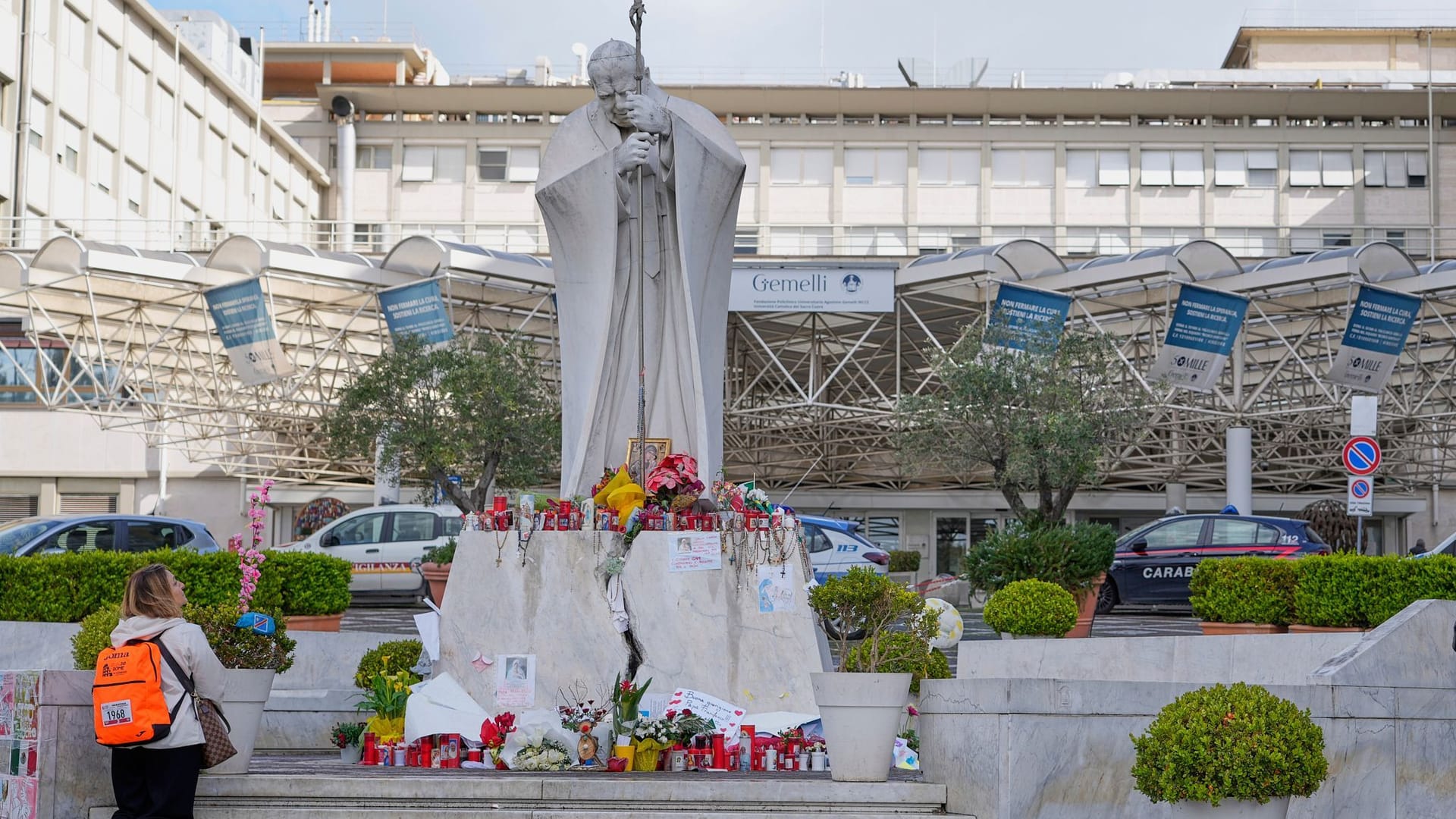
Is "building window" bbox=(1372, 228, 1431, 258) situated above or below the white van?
above

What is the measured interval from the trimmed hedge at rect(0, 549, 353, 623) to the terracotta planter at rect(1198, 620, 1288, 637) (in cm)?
780

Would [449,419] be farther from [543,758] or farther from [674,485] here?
[543,758]

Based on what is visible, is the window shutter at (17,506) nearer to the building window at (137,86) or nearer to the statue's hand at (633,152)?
the building window at (137,86)

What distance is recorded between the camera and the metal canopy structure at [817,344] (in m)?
27.8

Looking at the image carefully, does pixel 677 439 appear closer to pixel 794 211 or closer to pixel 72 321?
pixel 72 321

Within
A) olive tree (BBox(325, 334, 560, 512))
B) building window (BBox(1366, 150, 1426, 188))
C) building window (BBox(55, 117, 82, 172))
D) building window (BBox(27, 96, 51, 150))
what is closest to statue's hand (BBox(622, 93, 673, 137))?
olive tree (BBox(325, 334, 560, 512))

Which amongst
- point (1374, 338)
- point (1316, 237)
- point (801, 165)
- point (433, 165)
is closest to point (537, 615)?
point (1374, 338)

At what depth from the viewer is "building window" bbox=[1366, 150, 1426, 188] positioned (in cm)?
4872

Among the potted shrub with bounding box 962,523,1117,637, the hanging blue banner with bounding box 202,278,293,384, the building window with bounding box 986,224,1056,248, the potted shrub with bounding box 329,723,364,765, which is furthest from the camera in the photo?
the building window with bounding box 986,224,1056,248

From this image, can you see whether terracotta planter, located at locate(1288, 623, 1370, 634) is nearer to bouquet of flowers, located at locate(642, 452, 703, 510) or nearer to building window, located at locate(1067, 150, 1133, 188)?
bouquet of flowers, located at locate(642, 452, 703, 510)

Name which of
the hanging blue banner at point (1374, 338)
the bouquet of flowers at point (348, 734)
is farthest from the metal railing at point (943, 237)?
the bouquet of flowers at point (348, 734)

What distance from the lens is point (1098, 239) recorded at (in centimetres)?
4916

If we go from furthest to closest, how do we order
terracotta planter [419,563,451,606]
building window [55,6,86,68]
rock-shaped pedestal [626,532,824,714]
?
building window [55,6,86,68]
terracotta planter [419,563,451,606]
rock-shaped pedestal [626,532,824,714]

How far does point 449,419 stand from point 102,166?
2198cm
